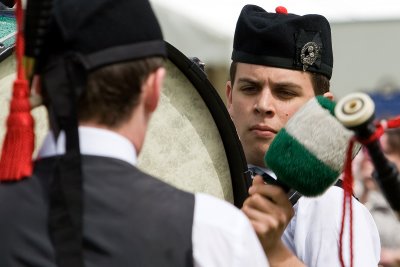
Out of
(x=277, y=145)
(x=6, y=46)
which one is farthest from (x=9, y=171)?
(x=6, y=46)

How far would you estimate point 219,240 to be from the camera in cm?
191

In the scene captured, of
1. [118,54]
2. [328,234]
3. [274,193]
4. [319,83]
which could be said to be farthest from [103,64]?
[319,83]

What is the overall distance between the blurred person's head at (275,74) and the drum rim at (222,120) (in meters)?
0.56

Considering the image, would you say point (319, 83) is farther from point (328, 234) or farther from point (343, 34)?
point (343, 34)

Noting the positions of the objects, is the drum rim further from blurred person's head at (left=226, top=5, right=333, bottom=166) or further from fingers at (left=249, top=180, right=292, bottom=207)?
blurred person's head at (left=226, top=5, right=333, bottom=166)

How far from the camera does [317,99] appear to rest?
2135mm

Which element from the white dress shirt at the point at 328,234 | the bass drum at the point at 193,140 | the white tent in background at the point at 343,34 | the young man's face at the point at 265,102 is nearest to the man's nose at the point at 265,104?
the young man's face at the point at 265,102

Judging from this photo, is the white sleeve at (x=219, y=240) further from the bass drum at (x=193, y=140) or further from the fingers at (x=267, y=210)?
the bass drum at (x=193, y=140)

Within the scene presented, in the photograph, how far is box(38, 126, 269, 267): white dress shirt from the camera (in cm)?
191

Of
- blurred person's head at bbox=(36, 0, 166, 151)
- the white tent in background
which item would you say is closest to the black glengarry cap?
blurred person's head at bbox=(36, 0, 166, 151)

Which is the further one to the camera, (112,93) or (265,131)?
(265,131)

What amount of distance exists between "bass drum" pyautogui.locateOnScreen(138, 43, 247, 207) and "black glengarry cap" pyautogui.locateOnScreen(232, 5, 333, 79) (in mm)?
684

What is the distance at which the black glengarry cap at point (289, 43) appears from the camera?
336cm

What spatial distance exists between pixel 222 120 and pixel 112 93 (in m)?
0.85
